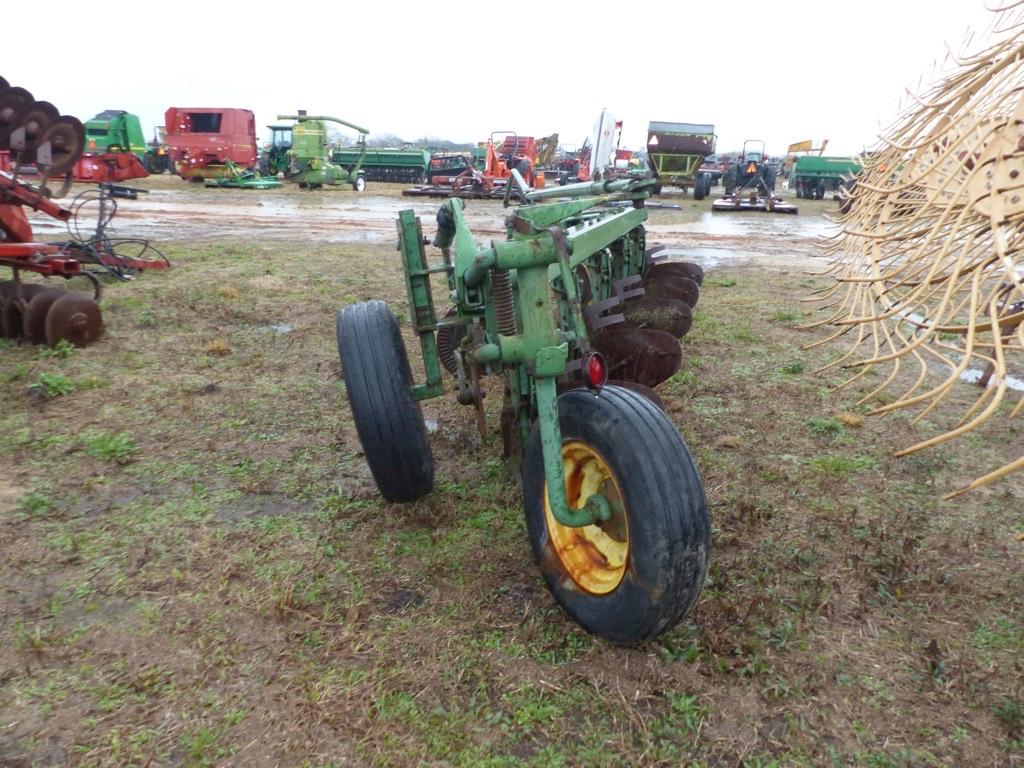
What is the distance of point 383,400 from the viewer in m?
2.53

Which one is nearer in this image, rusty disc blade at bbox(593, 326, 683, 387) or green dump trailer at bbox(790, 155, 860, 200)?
rusty disc blade at bbox(593, 326, 683, 387)

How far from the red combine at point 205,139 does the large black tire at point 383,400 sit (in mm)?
21157

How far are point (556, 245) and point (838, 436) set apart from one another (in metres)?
2.45

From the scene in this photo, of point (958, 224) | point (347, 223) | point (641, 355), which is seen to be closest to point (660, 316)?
point (641, 355)

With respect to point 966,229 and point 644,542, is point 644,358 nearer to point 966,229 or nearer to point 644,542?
point 644,542

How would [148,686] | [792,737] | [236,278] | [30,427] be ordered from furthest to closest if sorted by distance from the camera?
[236,278], [30,427], [148,686], [792,737]

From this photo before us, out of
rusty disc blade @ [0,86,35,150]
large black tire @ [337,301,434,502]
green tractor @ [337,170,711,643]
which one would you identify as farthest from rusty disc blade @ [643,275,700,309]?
rusty disc blade @ [0,86,35,150]

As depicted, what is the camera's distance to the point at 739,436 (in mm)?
3656

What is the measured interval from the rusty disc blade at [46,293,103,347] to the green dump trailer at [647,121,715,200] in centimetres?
1621

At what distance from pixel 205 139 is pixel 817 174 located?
64.7 feet

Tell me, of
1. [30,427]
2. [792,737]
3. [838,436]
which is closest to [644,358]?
[838,436]

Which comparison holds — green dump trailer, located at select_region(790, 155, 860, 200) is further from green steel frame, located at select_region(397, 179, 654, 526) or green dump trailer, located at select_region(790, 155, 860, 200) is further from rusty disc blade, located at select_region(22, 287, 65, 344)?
rusty disc blade, located at select_region(22, 287, 65, 344)

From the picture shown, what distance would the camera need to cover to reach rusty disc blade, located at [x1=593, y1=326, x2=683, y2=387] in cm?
372

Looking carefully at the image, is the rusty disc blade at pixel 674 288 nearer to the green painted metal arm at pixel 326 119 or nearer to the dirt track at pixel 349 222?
the dirt track at pixel 349 222
